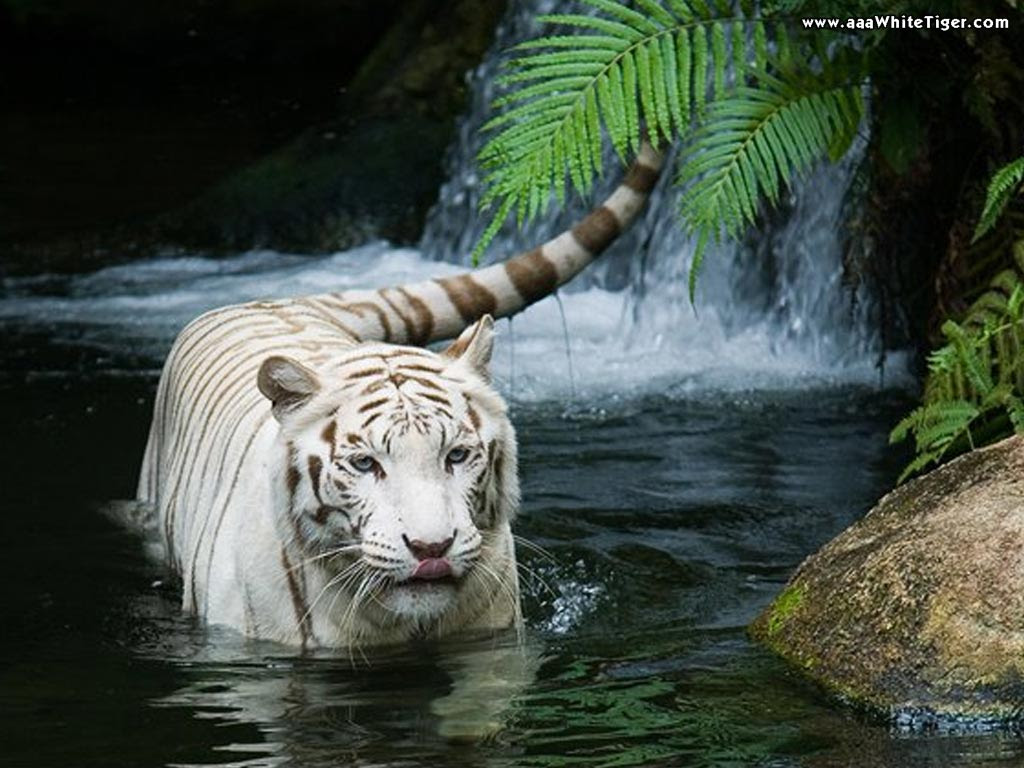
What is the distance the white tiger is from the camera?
4809 millimetres

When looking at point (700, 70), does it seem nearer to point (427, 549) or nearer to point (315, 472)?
point (315, 472)

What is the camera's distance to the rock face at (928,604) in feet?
14.8

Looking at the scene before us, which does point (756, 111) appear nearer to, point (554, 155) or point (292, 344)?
point (554, 155)

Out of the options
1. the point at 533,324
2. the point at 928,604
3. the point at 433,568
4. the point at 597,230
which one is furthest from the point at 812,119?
the point at 533,324

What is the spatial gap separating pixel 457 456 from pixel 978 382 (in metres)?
1.49

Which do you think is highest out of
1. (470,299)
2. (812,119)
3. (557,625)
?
(812,119)


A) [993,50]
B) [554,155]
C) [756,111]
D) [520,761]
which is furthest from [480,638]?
[993,50]

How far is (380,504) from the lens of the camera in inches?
189

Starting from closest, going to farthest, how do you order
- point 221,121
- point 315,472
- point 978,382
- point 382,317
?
point 315,472 < point 978,382 < point 382,317 < point 221,121

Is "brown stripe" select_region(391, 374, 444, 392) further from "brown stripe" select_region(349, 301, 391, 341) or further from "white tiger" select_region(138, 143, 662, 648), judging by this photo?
"brown stripe" select_region(349, 301, 391, 341)

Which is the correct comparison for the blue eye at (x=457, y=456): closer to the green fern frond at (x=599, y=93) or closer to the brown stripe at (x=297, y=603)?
the brown stripe at (x=297, y=603)

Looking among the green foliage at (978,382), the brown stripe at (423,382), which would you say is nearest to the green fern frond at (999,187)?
the green foliage at (978,382)

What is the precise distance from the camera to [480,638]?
17.0ft

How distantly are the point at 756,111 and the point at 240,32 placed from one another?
9045 millimetres
